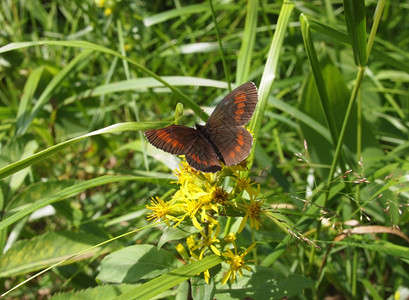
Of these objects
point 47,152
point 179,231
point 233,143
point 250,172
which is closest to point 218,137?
point 233,143

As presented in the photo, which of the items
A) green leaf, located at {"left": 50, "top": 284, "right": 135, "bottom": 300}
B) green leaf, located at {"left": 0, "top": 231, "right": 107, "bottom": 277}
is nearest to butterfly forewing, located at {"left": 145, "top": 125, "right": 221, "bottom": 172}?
green leaf, located at {"left": 50, "top": 284, "right": 135, "bottom": 300}

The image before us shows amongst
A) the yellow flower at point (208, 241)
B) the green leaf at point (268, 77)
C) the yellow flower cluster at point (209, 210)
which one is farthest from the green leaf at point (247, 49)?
the yellow flower at point (208, 241)

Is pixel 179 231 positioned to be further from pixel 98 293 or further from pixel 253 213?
pixel 98 293

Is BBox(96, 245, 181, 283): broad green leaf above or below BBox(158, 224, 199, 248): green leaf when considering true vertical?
below

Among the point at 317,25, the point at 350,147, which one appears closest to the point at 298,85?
the point at 350,147

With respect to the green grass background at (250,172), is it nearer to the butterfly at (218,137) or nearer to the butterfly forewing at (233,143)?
the butterfly at (218,137)

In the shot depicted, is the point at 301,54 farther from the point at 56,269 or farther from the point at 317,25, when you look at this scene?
the point at 56,269

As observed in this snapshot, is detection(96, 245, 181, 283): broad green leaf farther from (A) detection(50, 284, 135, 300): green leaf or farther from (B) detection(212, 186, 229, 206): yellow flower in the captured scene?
(B) detection(212, 186, 229, 206): yellow flower
